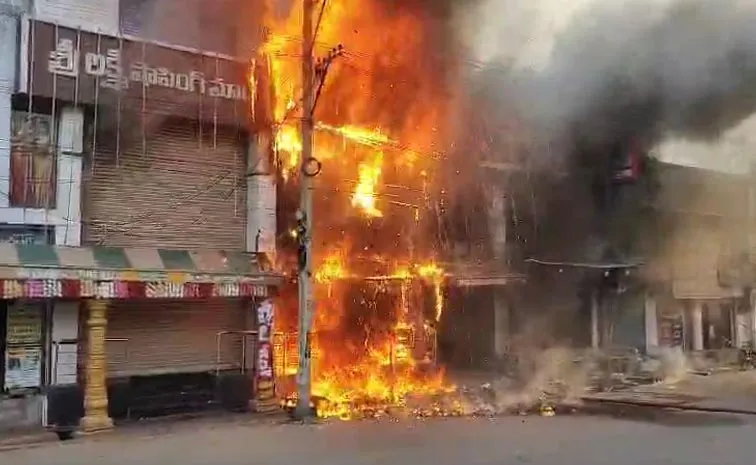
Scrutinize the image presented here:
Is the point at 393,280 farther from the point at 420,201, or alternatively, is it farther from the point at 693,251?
the point at 693,251

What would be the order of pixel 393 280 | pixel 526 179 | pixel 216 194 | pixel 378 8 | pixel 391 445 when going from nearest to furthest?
pixel 391 445, pixel 216 194, pixel 378 8, pixel 393 280, pixel 526 179

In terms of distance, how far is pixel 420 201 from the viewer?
1920 centimetres

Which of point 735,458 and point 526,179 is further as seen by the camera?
point 526,179

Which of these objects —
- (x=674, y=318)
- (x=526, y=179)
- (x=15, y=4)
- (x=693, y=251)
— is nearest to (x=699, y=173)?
(x=693, y=251)

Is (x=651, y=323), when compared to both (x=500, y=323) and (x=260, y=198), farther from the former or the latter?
(x=260, y=198)

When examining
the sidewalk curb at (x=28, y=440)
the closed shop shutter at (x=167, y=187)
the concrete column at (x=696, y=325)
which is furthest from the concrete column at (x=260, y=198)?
the concrete column at (x=696, y=325)

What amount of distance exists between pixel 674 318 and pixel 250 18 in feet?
55.3

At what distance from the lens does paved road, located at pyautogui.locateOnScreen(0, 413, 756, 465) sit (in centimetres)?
1007

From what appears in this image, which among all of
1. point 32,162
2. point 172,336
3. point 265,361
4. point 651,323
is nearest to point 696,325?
point 651,323

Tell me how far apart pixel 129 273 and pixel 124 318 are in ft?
4.17

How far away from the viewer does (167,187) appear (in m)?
14.0

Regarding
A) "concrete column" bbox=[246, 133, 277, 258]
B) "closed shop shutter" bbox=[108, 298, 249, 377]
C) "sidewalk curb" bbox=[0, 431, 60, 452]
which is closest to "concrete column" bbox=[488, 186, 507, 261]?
"concrete column" bbox=[246, 133, 277, 258]

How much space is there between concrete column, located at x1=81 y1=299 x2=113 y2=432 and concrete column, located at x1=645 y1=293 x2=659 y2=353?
56.1 ft

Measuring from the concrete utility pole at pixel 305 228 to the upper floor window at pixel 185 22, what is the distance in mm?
1374
